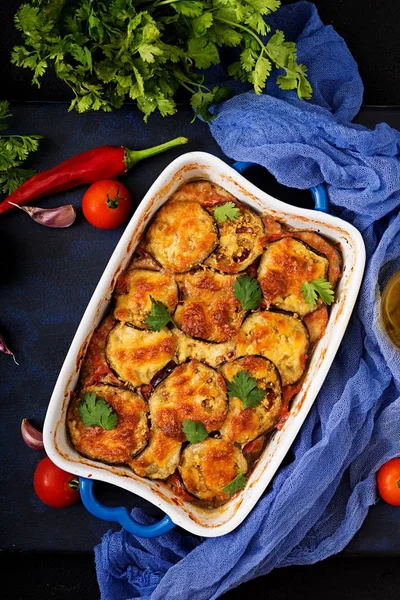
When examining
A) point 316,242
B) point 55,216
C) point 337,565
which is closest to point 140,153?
point 55,216

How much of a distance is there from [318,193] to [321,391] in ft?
2.91

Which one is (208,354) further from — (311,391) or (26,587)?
(26,587)

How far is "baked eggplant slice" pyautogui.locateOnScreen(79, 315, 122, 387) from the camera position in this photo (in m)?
3.05

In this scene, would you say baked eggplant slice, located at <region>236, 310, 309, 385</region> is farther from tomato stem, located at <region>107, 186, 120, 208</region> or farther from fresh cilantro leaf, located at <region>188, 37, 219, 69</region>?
fresh cilantro leaf, located at <region>188, 37, 219, 69</region>

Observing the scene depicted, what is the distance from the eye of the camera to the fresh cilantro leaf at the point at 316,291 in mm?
3025

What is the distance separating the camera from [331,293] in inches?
120

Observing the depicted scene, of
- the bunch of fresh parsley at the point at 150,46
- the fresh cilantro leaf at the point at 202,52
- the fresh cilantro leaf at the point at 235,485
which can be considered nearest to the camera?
the bunch of fresh parsley at the point at 150,46

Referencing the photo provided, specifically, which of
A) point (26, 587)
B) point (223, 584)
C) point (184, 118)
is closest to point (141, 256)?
point (184, 118)

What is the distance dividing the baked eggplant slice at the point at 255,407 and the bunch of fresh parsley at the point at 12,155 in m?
1.29

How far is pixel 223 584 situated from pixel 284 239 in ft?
5.14

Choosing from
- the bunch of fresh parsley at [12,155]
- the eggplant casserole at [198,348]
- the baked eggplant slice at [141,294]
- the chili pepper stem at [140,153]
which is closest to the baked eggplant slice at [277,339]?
the eggplant casserole at [198,348]

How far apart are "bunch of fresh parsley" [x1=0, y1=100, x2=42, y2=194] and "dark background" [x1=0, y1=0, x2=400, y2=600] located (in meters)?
0.54

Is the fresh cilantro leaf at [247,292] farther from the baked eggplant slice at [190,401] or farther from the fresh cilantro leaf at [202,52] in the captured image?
the fresh cilantro leaf at [202,52]

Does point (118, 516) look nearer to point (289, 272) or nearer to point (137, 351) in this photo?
point (137, 351)
